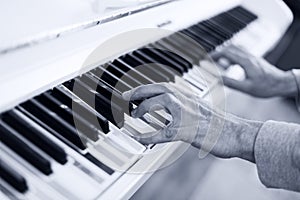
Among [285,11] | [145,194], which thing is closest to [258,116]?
[285,11]

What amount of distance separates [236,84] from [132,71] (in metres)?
0.33

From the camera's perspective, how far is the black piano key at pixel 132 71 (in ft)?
2.65

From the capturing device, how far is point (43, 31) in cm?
67

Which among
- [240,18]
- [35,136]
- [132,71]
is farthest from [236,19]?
[35,136]

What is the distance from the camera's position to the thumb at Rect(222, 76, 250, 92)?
3.28ft

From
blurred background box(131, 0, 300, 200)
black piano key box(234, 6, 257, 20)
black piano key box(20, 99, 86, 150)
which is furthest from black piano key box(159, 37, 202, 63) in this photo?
black piano key box(234, 6, 257, 20)

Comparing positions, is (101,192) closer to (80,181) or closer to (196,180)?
(80,181)

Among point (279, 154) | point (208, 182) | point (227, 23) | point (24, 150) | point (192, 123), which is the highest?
point (24, 150)

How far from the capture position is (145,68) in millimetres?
860

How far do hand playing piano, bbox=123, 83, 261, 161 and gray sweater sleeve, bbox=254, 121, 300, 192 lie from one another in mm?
22

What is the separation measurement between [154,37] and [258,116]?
3.66 feet

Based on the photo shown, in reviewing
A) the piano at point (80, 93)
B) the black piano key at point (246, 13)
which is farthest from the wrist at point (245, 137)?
the black piano key at point (246, 13)

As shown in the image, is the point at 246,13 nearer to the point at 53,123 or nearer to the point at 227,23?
the point at 227,23

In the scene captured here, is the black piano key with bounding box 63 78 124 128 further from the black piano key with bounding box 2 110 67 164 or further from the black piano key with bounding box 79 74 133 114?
the black piano key with bounding box 2 110 67 164
